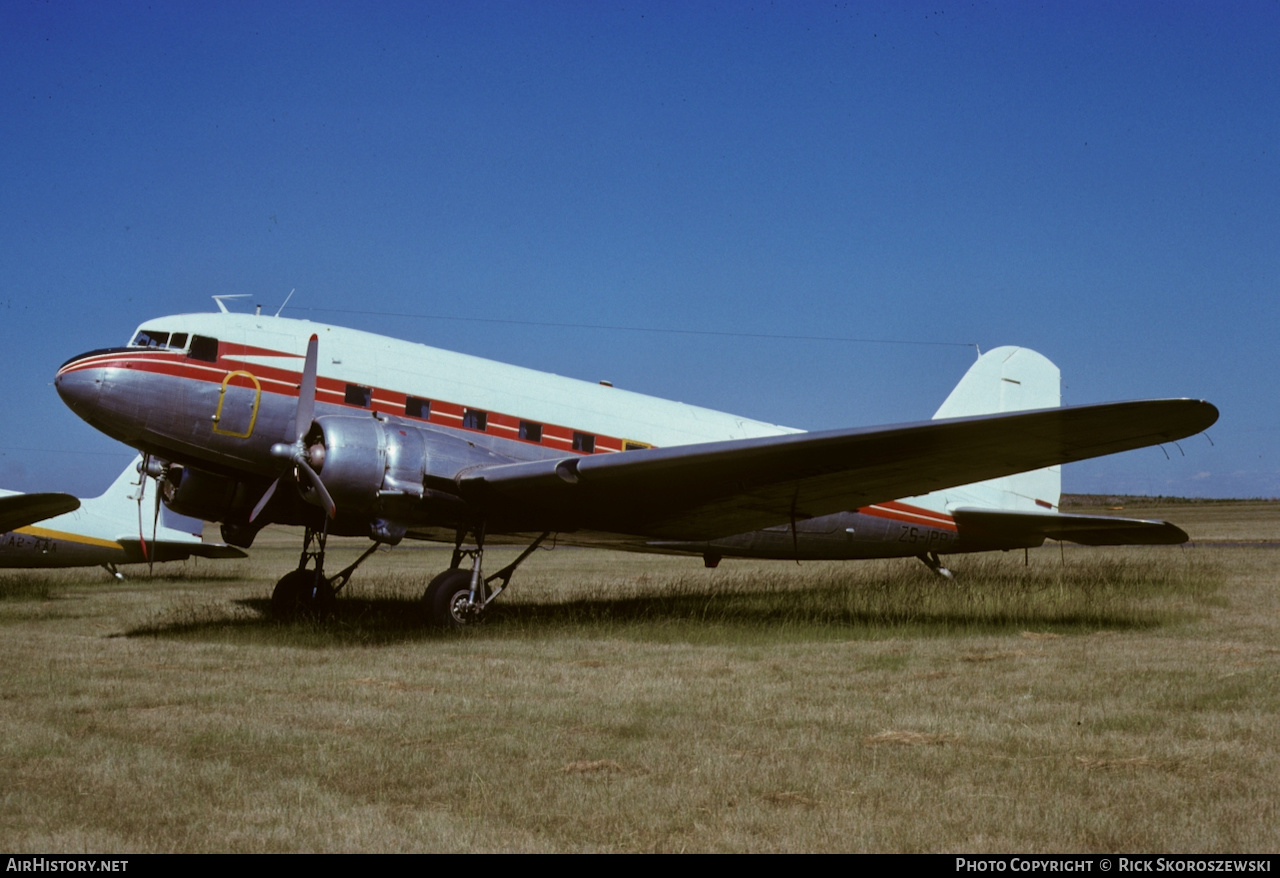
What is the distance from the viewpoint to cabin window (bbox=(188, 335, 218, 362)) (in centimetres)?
1223

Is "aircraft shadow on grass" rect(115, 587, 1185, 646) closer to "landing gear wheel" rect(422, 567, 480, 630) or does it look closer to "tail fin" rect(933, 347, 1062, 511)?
"landing gear wheel" rect(422, 567, 480, 630)

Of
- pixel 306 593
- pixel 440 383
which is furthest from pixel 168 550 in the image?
pixel 440 383

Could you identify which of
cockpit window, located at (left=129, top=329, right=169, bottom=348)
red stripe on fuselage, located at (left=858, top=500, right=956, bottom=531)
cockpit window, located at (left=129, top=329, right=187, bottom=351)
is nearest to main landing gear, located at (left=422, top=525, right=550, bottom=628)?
cockpit window, located at (left=129, top=329, right=187, bottom=351)

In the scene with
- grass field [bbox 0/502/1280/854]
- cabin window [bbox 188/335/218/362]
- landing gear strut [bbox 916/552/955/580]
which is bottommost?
grass field [bbox 0/502/1280/854]

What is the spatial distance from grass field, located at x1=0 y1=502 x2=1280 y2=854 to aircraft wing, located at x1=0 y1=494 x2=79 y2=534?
7.40 feet

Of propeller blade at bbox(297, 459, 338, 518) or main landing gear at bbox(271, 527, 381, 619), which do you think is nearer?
propeller blade at bbox(297, 459, 338, 518)

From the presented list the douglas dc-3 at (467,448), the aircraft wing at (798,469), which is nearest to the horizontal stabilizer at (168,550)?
the douglas dc-3 at (467,448)

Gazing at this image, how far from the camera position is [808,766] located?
579cm

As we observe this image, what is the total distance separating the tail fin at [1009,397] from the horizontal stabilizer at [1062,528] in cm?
46

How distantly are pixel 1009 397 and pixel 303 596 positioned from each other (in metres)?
12.5
